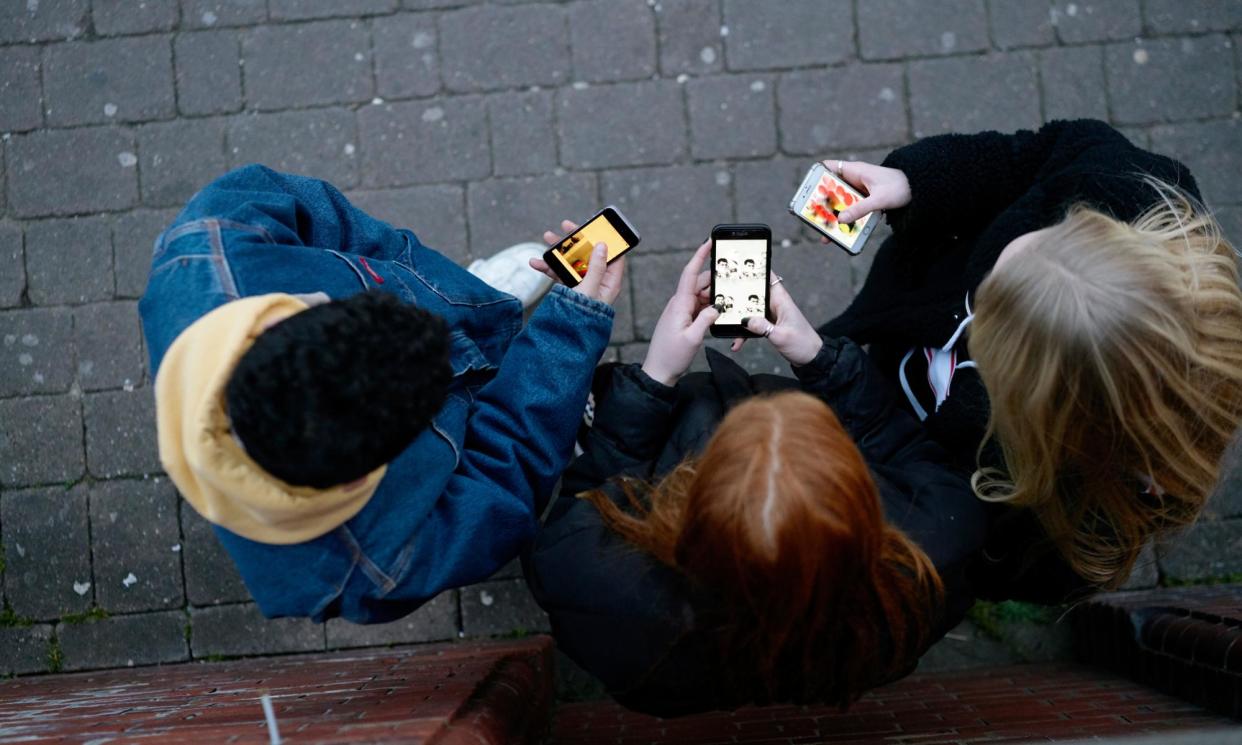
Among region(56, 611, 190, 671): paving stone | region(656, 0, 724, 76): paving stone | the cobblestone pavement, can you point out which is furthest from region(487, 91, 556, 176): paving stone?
region(56, 611, 190, 671): paving stone

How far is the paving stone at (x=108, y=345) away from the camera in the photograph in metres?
3.32

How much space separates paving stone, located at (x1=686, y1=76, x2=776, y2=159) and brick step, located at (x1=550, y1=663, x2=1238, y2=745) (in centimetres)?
183

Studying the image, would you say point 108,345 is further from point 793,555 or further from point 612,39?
point 793,555

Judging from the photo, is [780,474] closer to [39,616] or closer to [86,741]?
[86,741]

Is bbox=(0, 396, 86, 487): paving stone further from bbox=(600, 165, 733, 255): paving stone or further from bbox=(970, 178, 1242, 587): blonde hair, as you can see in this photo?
bbox=(970, 178, 1242, 587): blonde hair

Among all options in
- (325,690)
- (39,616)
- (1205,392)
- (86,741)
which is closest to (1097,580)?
(1205,392)

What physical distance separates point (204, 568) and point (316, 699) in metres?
1.29

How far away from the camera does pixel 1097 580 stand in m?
2.09

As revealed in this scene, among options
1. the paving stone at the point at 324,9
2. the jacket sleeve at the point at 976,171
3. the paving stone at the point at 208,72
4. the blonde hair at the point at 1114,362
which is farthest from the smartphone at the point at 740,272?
the paving stone at the point at 208,72

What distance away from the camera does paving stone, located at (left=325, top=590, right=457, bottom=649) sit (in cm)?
327

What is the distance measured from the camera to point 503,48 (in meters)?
3.38

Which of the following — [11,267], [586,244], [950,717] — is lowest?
[950,717]

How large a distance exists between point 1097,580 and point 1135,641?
3.13ft

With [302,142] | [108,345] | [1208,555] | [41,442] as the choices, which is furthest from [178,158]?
[1208,555]
